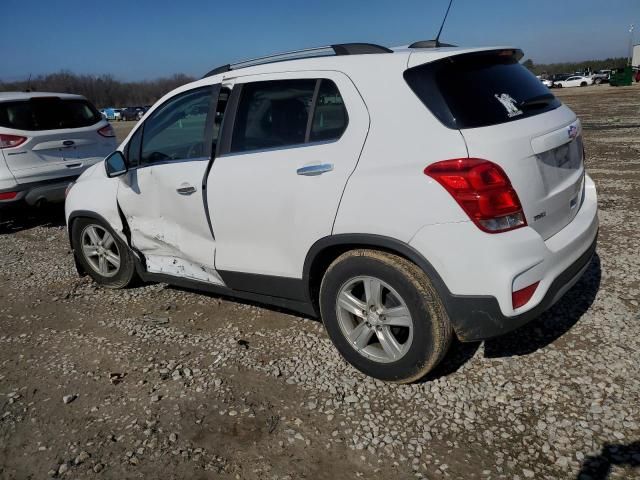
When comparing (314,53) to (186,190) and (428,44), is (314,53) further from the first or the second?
(186,190)

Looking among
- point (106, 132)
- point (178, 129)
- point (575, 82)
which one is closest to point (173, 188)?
point (178, 129)

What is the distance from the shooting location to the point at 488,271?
2.40 meters

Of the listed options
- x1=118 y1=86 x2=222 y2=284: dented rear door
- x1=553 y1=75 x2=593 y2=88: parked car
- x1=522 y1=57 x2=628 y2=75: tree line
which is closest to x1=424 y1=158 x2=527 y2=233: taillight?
x1=118 y1=86 x2=222 y2=284: dented rear door

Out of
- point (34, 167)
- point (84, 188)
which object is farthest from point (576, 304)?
point (34, 167)

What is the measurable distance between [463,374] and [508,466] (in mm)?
742

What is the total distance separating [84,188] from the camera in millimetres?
4582

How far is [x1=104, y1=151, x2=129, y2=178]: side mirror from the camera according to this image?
4.04m

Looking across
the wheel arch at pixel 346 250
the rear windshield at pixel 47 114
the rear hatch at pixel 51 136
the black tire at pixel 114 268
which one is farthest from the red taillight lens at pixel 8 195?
the wheel arch at pixel 346 250

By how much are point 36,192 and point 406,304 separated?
5877mm

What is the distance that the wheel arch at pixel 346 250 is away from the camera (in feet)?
8.36

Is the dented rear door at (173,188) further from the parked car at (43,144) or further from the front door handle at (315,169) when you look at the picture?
the parked car at (43,144)

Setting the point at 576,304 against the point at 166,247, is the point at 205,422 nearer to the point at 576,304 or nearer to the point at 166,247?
the point at 166,247

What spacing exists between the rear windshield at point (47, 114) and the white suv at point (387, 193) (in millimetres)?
4148

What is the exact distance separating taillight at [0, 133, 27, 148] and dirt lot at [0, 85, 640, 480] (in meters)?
3.14
